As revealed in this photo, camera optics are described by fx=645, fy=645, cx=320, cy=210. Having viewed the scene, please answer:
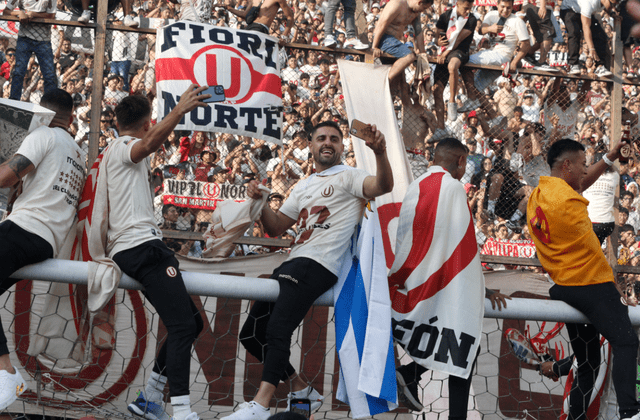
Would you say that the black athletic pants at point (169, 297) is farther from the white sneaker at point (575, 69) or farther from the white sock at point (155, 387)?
the white sneaker at point (575, 69)

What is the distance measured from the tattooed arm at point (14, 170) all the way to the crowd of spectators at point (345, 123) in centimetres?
301

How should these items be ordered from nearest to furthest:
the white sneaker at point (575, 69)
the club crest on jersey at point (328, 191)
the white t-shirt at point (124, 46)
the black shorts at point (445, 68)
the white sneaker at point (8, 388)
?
1. the white sneaker at point (8, 388)
2. the club crest on jersey at point (328, 191)
3. the white t-shirt at point (124, 46)
4. the black shorts at point (445, 68)
5. the white sneaker at point (575, 69)

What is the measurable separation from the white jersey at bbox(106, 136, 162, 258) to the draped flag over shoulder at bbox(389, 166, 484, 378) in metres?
1.41

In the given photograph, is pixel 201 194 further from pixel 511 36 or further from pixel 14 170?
pixel 511 36

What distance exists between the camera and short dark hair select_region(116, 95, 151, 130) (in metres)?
3.71

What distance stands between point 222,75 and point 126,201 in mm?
2972

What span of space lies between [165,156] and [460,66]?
12.6 ft

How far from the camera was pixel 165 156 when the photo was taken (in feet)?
27.0

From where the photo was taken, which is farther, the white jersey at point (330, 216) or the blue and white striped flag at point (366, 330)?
the white jersey at point (330, 216)

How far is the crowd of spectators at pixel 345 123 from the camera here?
696 cm

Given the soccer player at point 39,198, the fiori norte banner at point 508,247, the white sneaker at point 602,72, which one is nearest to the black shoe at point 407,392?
the soccer player at point 39,198

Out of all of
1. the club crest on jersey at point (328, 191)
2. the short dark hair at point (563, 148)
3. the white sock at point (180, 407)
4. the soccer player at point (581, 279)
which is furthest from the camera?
the short dark hair at point (563, 148)

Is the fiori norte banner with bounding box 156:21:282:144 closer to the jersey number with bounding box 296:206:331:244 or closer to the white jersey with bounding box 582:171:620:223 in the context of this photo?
the jersey number with bounding box 296:206:331:244

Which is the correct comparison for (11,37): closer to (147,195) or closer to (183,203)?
(183,203)
